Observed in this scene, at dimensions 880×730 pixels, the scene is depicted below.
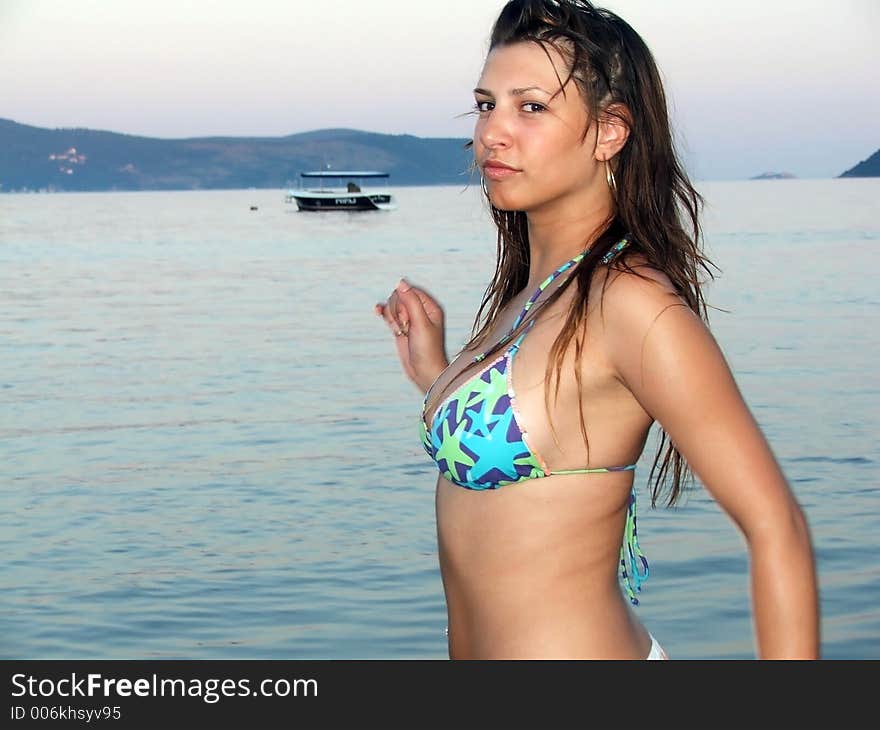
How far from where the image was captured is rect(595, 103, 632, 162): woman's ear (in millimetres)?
2668

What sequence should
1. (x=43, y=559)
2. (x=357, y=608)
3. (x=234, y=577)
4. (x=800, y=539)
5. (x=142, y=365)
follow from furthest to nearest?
(x=142, y=365), (x=43, y=559), (x=234, y=577), (x=357, y=608), (x=800, y=539)

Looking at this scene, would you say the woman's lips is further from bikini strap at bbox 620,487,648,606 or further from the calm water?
the calm water

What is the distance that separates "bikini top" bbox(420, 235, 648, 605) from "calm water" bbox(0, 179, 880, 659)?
10.1 ft

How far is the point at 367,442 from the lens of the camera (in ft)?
44.0

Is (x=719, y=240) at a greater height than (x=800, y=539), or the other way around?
(x=719, y=240)

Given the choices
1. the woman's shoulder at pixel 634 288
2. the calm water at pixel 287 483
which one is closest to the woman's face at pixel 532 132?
the woman's shoulder at pixel 634 288

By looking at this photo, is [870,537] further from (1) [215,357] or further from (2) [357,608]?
(1) [215,357]

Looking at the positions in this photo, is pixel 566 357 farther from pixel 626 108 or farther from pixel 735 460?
pixel 626 108

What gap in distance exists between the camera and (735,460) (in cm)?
228

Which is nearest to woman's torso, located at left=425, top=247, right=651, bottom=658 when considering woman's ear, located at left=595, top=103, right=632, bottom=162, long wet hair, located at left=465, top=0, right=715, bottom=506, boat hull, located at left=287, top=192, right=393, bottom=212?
long wet hair, located at left=465, top=0, right=715, bottom=506

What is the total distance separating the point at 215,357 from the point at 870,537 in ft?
41.9

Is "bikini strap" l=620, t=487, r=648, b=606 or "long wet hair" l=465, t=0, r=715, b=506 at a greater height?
"long wet hair" l=465, t=0, r=715, b=506

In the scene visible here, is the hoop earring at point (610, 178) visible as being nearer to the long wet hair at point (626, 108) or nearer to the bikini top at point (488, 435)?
the long wet hair at point (626, 108)
